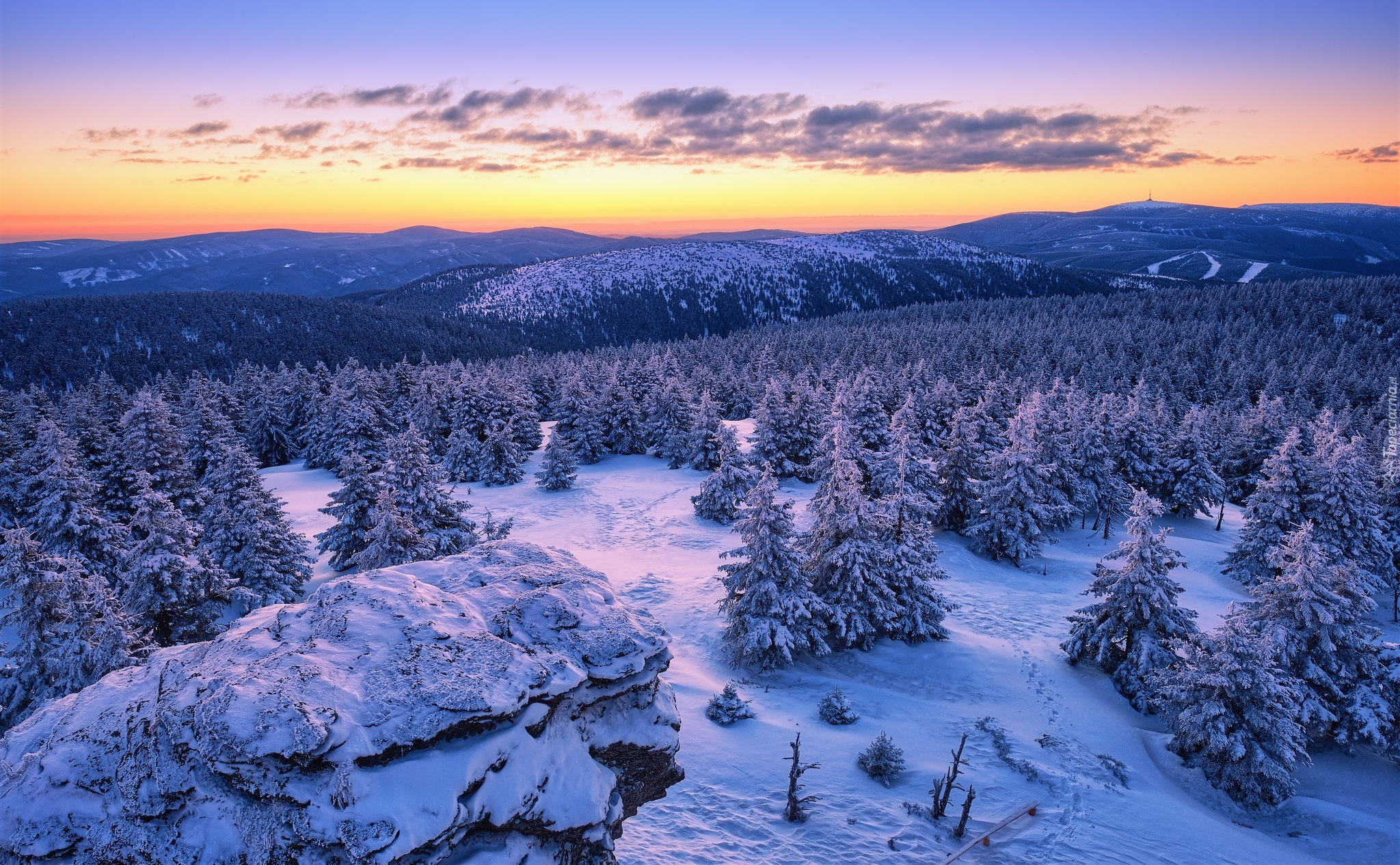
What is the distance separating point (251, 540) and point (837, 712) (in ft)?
70.5

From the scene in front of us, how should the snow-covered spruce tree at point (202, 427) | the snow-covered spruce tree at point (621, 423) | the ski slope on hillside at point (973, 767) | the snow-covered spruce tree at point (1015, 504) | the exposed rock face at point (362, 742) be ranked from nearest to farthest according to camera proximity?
the exposed rock face at point (362, 742) < the ski slope on hillside at point (973, 767) < the snow-covered spruce tree at point (1015, 504) < the snow-covered spruce tree at point (202, 427) < the snow-covered spruce tree at point (621, 423)

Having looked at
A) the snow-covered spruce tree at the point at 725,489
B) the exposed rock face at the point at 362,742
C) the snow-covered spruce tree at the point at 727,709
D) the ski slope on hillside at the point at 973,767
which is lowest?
the ski slope on hillside at the point at 973,767

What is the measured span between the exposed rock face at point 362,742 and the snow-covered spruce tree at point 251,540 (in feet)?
55.0

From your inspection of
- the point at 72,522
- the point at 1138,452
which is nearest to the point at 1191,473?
the point at 1138,452

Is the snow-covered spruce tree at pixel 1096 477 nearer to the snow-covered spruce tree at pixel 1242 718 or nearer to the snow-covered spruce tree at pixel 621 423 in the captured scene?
the snow-covered spruce tree at pixel 1242 718

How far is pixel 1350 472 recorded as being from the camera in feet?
105

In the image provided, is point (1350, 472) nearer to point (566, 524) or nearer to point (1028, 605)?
point (1028, 605)

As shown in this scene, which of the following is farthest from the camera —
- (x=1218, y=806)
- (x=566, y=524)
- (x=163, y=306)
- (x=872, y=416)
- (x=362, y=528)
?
(x=163, y=306)

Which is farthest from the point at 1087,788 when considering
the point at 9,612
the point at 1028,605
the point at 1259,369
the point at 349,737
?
the point at 1259,369

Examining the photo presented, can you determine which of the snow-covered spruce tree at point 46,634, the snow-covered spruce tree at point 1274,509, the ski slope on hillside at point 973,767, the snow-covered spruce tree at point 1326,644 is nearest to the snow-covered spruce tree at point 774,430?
the ski slope on hillside at point 973,767

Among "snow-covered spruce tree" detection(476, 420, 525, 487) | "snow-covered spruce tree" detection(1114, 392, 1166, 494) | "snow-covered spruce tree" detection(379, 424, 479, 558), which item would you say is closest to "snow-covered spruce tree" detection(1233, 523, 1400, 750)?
"snow-covered spruce tree" detection(1114, 392, 1166, 494)

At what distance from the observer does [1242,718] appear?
17.3 m

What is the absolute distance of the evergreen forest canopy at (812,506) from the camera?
17.8 meters

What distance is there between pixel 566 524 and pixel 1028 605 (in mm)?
23800
